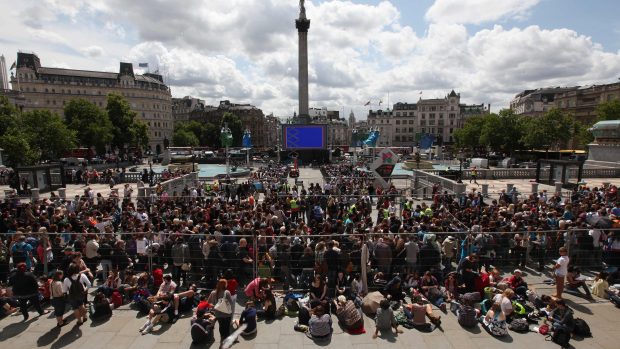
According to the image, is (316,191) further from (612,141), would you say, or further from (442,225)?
(612,141)

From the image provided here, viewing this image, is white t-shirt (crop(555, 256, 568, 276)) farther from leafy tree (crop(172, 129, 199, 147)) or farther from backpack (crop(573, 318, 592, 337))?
leafy tree (crop(172, 129, 199, 147))

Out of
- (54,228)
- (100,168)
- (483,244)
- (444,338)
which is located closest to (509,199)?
(483,244)

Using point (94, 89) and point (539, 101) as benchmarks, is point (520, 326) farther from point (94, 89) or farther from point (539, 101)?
point (539, 101)

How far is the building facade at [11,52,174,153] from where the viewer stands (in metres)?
84.6

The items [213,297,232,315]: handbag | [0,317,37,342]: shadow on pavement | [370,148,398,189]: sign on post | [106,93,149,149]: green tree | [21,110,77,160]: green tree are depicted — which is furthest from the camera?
[106,93,149,149]: green tree

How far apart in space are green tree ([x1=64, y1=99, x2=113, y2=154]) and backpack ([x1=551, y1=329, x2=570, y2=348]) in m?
60.3

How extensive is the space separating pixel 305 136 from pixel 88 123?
34.6 m

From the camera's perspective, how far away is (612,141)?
37844 mm

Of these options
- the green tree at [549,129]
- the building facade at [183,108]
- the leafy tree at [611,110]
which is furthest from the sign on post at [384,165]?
the building facade at [183,108]

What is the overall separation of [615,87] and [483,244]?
79.2 meters

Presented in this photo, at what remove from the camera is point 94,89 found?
9125 centimetres

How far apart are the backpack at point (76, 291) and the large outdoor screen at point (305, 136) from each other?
54713 mm

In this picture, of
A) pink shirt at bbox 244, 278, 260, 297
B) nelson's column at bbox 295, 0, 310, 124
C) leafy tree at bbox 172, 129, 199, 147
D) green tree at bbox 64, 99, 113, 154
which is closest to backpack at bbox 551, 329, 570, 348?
pink shirt at bbox 244, 278, 260, 297

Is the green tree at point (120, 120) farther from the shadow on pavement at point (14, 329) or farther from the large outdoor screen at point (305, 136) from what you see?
the shadow on pavement at point (14, 329)
